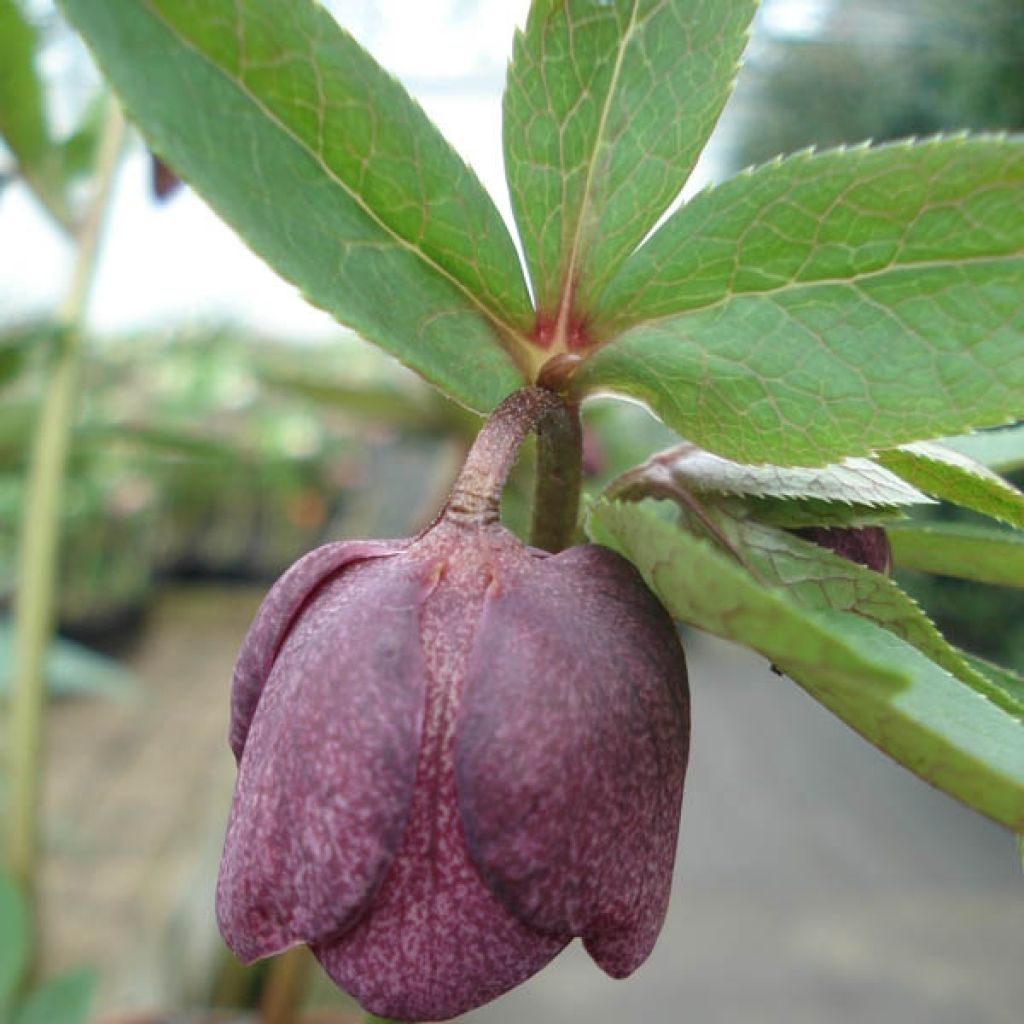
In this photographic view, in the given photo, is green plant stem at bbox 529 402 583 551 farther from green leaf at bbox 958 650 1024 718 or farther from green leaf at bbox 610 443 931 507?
green leaf at bbox 958 650 1024 718

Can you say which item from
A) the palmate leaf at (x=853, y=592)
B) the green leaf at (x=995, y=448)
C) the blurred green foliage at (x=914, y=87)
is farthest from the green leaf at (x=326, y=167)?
the blurred green foliage at (x=914, y=87)

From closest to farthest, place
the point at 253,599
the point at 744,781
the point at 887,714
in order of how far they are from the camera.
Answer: the point at 887,714 → the point at 744,781 → the point at 253,599

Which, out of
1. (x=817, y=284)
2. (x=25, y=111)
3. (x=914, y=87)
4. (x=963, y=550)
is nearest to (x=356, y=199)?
(x=817, y=284)

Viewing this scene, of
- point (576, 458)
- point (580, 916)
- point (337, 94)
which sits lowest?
point (580, 916)

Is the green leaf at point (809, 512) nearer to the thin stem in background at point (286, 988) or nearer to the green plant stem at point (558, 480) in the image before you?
the green plant stem at point (558, 480)

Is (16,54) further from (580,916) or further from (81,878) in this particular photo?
(81,878)

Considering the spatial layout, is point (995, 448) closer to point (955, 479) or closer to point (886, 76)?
point (955, 479)

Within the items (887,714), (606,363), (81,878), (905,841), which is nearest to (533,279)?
(606,363)
